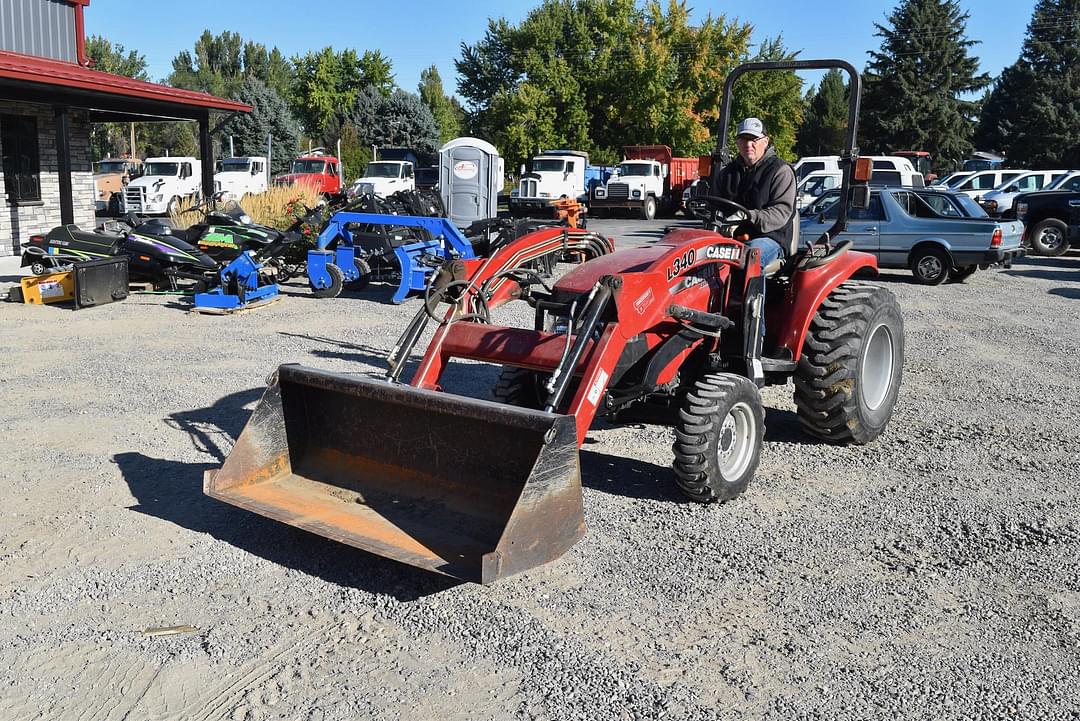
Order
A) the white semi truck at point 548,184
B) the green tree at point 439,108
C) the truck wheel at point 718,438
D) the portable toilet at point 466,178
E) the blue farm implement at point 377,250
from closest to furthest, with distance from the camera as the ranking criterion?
the truck wheel at point 718,438
the blue farm implement at point 377,250
the portable toilet at point 466,178
the white semi truck at point 548,184
the green tree at point 439,108

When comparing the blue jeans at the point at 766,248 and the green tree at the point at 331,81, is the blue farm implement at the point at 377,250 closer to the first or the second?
the blue jeans at the point at 766,248

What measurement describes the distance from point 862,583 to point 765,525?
74cm

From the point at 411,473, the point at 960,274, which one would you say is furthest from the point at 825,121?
the point at 411,473

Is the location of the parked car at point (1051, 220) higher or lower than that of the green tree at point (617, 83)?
lower

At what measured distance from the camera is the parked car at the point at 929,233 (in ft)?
49.2

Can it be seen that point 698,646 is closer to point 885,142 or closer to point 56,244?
point 56,244

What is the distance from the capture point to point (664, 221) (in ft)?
109

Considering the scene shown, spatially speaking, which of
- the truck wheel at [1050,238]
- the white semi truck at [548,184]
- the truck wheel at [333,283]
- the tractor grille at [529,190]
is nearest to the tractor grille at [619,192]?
the white semi truck at [548,184]

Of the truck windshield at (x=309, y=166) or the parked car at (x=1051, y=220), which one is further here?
the truck windshield at (x=309, y=166)

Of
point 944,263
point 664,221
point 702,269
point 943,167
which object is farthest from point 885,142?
point 702,269

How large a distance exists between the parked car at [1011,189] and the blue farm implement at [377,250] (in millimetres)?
15762

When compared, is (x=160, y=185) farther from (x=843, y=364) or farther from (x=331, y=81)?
(x=331, y=81)

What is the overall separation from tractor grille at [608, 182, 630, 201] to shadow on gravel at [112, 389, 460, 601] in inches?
1066

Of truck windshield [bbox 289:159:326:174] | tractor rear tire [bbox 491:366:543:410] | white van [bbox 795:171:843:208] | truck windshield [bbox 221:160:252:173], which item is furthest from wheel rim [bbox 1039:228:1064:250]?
truck windshield [bbox 221:160:252:173]
